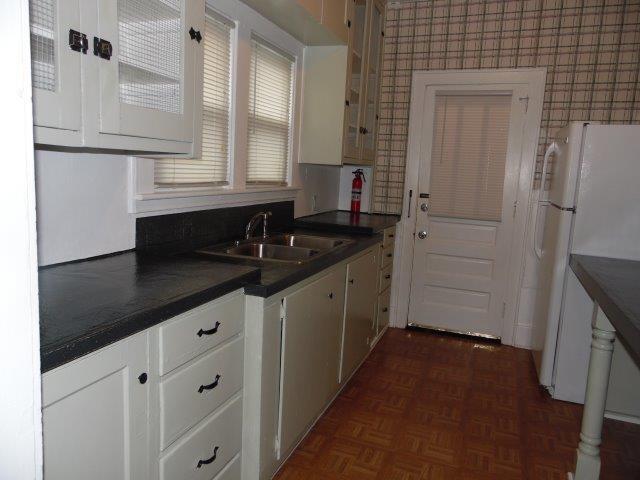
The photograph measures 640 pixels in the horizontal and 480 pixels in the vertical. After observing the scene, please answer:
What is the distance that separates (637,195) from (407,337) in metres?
1.93

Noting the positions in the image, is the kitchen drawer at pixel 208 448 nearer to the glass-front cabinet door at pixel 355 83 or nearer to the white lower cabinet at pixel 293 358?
the white lower cabinet at pixel 293 358

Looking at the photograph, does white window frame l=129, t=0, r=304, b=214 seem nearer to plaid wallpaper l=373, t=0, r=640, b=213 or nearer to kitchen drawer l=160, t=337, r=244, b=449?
kitchen drawer l=160, t=337, r=244, b=449

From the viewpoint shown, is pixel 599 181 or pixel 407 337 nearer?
pixel 599 181

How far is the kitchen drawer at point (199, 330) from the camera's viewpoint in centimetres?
132

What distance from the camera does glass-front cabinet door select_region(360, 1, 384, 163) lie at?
356 centimetres

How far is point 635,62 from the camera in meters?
3.33

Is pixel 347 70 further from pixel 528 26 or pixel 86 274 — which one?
pixel 86 274

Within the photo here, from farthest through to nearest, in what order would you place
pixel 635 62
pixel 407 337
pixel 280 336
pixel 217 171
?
pixel 407 337
pixel 635 62
pixel 217 171
pixel 280 336

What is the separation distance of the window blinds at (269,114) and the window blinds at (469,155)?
4.51 ft

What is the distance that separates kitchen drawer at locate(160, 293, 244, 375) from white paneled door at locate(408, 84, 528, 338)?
8.59 ft

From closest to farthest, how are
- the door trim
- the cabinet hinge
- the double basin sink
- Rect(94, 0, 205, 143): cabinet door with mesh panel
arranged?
the cabinet hinge
Rect(94, 0, 205, 143): cabinet door with mesh panel
the double basin sink
the door trim

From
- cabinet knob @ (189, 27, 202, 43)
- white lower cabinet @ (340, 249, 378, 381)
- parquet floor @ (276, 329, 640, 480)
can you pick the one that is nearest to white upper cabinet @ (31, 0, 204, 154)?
cabinet knob @ (189, 27, 202, 43)

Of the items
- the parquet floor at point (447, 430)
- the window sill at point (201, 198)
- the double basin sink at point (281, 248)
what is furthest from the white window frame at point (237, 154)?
the parquet floor at point (447, 430)

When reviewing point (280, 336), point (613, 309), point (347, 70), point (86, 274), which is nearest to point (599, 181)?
point (613, 309)
